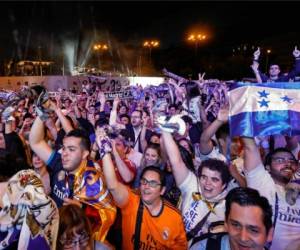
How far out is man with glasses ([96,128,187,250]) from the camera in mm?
3242

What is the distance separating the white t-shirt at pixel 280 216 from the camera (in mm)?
3340

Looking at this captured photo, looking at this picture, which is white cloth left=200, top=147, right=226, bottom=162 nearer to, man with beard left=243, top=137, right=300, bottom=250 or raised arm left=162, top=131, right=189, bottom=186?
raised arm left=162, top=131, right=189, bottom=186

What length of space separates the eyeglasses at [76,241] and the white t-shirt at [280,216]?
150cm

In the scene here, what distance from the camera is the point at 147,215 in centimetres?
333

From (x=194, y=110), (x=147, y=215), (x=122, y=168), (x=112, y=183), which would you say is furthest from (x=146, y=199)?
(x=194, y=110)

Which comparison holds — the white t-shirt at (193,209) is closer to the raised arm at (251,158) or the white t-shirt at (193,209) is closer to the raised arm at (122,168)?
the raised arm at (251,158)

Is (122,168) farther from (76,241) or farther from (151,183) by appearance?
(76,241)

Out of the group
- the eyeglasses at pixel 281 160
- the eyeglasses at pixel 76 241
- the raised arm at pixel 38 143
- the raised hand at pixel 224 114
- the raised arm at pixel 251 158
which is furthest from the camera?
the raised arm at pixel 38 143

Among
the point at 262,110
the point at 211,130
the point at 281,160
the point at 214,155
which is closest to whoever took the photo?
the point at 262,110

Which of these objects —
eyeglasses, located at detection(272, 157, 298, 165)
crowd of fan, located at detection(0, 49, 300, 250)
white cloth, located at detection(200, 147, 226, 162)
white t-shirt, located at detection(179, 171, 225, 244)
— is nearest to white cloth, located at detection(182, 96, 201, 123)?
white cloth, located at detection(200, 147, 226, 162)

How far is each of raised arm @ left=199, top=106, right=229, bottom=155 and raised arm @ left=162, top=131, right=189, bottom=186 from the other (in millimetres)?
690

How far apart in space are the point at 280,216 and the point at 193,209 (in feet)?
2.50

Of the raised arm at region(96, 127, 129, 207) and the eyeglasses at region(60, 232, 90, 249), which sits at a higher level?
the raised arm at region(96, 127, 129, 207)

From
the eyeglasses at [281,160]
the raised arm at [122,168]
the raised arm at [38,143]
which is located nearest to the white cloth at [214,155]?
the eyeglasses at [281,160]
